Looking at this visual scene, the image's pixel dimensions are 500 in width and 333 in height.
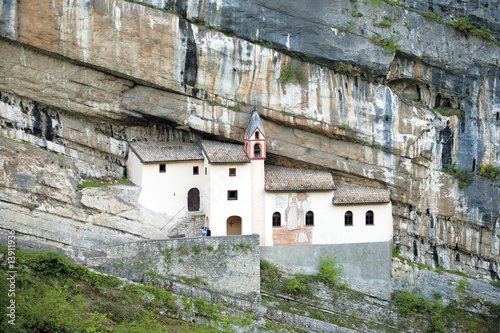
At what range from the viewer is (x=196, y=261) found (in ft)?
144

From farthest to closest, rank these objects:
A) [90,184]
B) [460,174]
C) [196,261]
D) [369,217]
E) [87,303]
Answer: [460,174] < [369,217] < [90,184] < [196,261] < [87,303]

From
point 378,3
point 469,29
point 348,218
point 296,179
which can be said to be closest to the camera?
point 296,179

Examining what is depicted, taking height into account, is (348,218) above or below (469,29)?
below

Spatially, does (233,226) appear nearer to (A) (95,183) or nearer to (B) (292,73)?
(A) (95,183)

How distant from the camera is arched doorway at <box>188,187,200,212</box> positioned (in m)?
48.0

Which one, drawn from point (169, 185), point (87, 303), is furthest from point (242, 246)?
point (87, 303)

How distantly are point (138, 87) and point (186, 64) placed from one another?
10.7ft

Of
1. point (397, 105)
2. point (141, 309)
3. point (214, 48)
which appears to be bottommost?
point (141, 309)

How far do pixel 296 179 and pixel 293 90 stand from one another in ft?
17.4

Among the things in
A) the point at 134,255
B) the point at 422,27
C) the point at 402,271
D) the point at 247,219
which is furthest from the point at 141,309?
Answer: the point at 422,27

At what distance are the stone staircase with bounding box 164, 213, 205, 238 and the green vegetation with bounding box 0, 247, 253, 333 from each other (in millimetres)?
5630

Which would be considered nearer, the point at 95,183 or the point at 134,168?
the point at 95,183

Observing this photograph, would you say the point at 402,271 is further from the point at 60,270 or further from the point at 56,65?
the point at 56,65

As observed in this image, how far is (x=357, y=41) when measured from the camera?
155 ft
